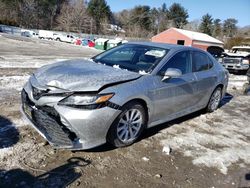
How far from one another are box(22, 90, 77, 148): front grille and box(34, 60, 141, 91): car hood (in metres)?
0.36

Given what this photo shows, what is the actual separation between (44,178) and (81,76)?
1.45 m

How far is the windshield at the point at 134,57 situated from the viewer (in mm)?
4457

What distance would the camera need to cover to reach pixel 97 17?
267ft

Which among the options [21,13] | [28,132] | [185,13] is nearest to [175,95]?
[28,132]

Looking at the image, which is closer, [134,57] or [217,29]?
[134,57]

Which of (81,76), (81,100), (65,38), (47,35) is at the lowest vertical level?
(81,100)

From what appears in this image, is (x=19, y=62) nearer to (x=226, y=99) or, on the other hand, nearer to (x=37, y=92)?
(x=226, y=99)

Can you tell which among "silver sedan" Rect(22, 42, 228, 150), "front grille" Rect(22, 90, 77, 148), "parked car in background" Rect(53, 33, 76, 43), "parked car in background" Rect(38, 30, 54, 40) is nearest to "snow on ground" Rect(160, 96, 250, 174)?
"silver sedan" Rect(22, 42, 228, 150)

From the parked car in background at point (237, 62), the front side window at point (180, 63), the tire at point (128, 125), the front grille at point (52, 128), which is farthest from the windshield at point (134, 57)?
the parked car in background at point (237, 62)

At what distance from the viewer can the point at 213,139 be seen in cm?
496

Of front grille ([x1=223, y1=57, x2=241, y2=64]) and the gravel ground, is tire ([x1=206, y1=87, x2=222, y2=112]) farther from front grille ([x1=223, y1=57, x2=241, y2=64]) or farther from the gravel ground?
front grille ([x1=223, y1=57, x2=241, y2=64])

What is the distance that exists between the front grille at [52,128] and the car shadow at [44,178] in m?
0.32

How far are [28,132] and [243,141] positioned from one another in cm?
394

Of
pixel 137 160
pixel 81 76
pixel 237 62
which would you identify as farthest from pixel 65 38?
pixel 137 160
